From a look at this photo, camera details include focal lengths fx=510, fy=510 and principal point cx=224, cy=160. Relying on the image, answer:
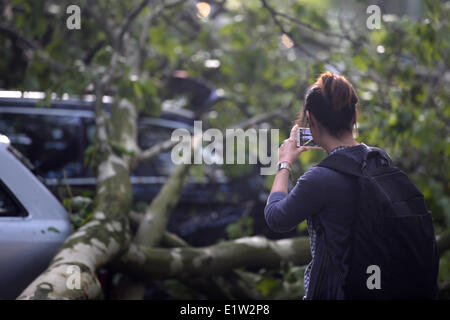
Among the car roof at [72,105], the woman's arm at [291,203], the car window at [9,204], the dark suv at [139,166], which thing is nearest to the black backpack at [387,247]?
the woman's arm at [291,203]

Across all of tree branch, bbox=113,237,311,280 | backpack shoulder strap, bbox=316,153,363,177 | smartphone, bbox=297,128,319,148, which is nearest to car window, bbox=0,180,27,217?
tree branch, bbox=113,237,311,280

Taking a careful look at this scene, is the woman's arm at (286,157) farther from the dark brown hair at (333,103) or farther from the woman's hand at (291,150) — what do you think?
the dark brown hair at (333,103)

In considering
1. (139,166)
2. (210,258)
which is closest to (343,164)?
(210,258)

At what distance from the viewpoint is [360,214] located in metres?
1.68

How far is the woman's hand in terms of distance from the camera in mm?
1909

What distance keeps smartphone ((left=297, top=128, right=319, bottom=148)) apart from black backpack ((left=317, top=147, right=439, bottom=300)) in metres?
0.24

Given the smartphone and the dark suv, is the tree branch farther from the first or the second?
the smartphone

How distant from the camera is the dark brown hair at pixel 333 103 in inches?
70.6

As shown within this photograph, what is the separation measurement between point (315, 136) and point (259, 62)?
160 inches

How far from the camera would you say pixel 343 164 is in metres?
1.73

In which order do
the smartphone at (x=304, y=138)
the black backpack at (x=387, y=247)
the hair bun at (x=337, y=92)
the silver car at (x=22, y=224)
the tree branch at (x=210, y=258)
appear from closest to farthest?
the black backpack at (x=387, y=247)
the hair bun at (x=337, y=92)
the smartphone at (x=304, y=138)
the silver car at (x=22, y=224)
the tree branch at (x=210, y=258)

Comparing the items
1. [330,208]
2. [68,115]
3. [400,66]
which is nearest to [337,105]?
[330,208]

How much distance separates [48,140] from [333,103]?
9.30ft
